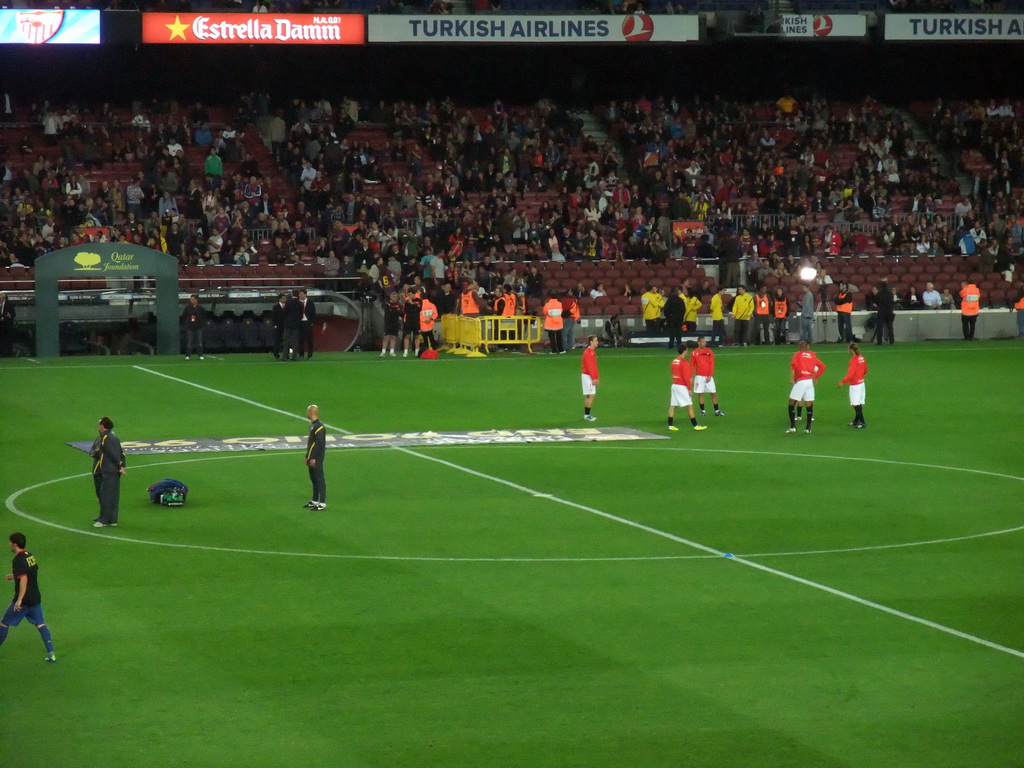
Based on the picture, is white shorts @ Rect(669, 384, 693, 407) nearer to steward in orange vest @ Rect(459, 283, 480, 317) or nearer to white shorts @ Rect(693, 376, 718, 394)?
white shorts @ Rect(693, 376, 718, 394)

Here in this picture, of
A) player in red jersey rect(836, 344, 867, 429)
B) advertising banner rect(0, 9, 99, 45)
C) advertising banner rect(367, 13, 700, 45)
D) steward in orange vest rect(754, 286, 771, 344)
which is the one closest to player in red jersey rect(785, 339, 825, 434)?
player in red jersey rect(836, 344, 867, 429)

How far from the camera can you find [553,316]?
4438 cm

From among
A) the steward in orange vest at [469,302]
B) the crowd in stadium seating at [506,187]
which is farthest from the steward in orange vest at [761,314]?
the steward in orange vest at [469,302]

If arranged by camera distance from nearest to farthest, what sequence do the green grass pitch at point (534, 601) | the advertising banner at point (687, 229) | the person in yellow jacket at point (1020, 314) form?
the green grass pitch at point (534, 601) < the person in yellow jacket at point (1020, 314) < the advertising banner at point (687, 229)

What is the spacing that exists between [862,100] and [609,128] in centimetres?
1111

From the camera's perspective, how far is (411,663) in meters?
14.0

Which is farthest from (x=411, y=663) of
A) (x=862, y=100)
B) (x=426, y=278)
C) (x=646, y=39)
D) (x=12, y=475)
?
(x=862, y=100)

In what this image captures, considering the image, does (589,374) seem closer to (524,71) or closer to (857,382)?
(857,382)

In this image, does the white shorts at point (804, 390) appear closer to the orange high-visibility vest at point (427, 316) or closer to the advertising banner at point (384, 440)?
the advertising banner at point (384, 440)

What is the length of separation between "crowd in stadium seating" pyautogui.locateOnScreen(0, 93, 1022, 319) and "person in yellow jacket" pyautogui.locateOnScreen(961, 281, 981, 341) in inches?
136

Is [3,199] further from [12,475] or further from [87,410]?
[12,475]

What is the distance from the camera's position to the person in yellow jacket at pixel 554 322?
4425cm

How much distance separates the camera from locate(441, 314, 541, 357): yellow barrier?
4456cm

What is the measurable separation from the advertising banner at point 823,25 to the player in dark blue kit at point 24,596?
45272 mm
